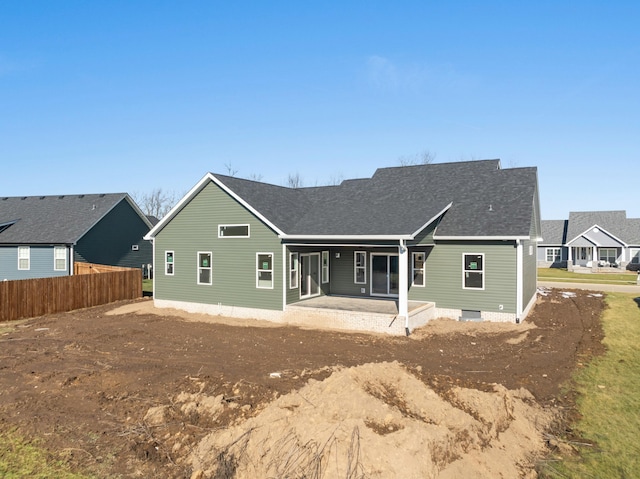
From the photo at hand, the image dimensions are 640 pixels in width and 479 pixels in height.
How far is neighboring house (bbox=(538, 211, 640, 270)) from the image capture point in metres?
43.6

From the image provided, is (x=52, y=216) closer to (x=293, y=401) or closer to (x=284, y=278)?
(x=284, y=278)

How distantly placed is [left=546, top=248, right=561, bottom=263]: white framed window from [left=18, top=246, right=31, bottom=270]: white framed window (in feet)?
151

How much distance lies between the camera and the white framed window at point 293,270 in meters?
18.3

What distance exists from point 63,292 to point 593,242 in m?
44.1

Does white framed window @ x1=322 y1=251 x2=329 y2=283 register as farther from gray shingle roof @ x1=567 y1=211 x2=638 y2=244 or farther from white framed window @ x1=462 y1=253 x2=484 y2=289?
gray shingle roof @ x1=567 y1=211 x2=638 y2=244

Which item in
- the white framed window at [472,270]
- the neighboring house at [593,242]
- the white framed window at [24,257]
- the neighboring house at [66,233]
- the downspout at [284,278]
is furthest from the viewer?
the neighboring house at [593,242]

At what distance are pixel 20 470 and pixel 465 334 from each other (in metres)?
12.8

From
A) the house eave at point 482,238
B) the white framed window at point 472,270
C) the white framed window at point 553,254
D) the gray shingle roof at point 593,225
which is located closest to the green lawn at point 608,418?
the house eave at point 482,238

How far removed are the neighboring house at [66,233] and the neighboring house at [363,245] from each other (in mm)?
9607

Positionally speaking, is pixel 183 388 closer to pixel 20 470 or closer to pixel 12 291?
pixel 20 470

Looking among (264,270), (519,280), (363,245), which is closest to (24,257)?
(264,270)

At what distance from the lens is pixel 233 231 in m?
19.3

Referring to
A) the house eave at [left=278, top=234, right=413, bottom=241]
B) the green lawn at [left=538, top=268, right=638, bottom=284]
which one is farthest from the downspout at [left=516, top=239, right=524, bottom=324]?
the green lawn at [left=538, top=268, right=638, bottom=284]

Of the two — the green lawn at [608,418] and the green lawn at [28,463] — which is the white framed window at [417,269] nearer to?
the green lawn at [608,418]
